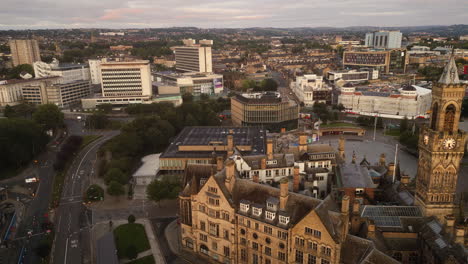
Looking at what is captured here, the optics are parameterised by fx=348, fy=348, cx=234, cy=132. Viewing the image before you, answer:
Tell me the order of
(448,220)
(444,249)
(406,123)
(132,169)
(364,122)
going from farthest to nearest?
(364,122), (406,123), (132,169), (448,220), (444,249)

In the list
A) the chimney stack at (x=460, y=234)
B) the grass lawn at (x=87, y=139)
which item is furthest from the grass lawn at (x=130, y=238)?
the grass lawn at (x=87, y=139)

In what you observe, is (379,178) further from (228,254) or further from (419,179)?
(228,254)

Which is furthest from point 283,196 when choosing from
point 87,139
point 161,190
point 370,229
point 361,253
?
point 87,139

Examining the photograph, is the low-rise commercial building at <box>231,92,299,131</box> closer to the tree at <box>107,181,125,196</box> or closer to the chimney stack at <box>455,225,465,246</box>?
the tree at <box>107,181,125,196</box>

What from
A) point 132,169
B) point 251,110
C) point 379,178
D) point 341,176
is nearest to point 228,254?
point 341,176

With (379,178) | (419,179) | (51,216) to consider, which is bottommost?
(51,216)

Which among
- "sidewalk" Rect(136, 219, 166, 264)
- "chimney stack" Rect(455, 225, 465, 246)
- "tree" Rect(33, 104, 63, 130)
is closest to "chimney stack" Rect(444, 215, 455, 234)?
"chimney stack" Rect(455, 225, 465, 246)
